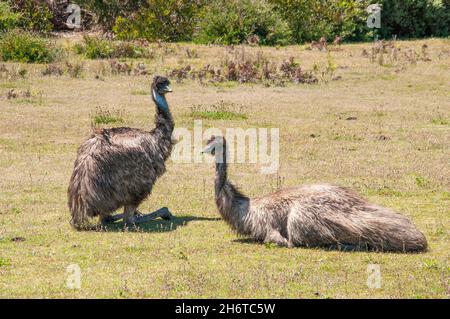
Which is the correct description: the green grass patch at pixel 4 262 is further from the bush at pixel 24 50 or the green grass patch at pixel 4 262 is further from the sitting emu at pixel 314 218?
the bush at pixel 24 50

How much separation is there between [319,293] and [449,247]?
2.57 meters

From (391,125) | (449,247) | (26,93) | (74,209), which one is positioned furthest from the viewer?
(26,93)

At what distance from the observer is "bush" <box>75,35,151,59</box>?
2889 centimetres

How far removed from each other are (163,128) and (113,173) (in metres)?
1.08

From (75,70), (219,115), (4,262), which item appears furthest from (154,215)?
(75,70)

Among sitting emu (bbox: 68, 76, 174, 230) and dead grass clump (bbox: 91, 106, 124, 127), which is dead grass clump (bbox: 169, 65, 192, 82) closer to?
dead grass clump (bbox: 91, 106, 124, 127)

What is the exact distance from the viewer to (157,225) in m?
12.5

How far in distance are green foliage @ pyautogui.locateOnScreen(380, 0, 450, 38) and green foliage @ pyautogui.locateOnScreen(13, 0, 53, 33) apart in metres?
12.4

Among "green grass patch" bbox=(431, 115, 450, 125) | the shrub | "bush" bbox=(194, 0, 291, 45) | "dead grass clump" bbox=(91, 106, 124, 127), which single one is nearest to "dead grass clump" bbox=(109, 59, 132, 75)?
the shrub

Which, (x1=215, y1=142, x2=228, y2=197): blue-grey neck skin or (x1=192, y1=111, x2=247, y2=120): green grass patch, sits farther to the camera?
(x1=192, y1=111, x2=247, y2=120): green grass patch

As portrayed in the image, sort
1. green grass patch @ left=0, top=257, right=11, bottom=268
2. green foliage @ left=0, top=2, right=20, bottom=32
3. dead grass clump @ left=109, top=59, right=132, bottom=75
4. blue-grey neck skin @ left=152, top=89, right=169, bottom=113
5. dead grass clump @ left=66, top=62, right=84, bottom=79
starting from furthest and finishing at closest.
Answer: green foliage @ left=0, top=2, right=20, bottom=32
dead grass clump @ left=109, top=59, right=132, bottom=75
dead grass clump @ left=66, top=62, right=84, bottom=79
blue-grey neck skin @ left=152, top=89, right=169, bottom=113
green grass patch @ left=0, top=257, right=11, bottom=268
